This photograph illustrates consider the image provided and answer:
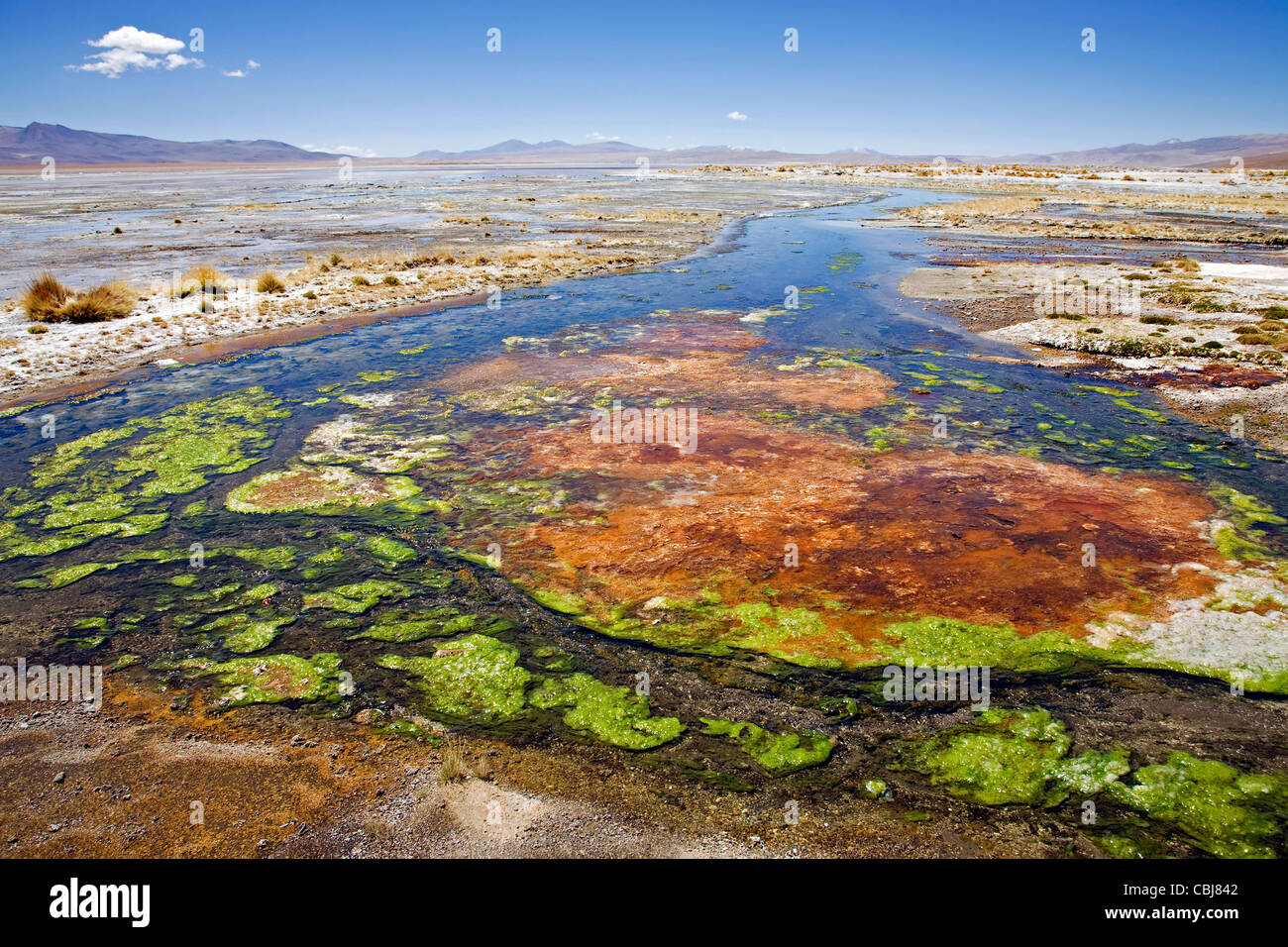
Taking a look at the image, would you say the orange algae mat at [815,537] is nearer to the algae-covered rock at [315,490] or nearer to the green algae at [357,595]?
the green algae at [357,595]

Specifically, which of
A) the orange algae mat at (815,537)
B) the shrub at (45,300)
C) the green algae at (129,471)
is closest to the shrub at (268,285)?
the shrub at (45,300)

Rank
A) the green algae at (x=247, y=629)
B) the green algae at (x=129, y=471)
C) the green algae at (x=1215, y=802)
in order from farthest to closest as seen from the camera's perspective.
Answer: the green algae at (x=129, y=471), the green algae at (x=247, y=629), the green algae at (x=1215, y=802)

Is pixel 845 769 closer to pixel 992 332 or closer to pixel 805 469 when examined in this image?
pixel 805 469

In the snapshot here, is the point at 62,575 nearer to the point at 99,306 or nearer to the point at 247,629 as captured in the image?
the point at 247,629

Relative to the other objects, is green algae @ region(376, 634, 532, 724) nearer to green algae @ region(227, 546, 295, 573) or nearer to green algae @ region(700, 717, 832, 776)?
green algae @ region(700, 717, 832, 776)

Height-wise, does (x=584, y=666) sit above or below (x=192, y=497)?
below
